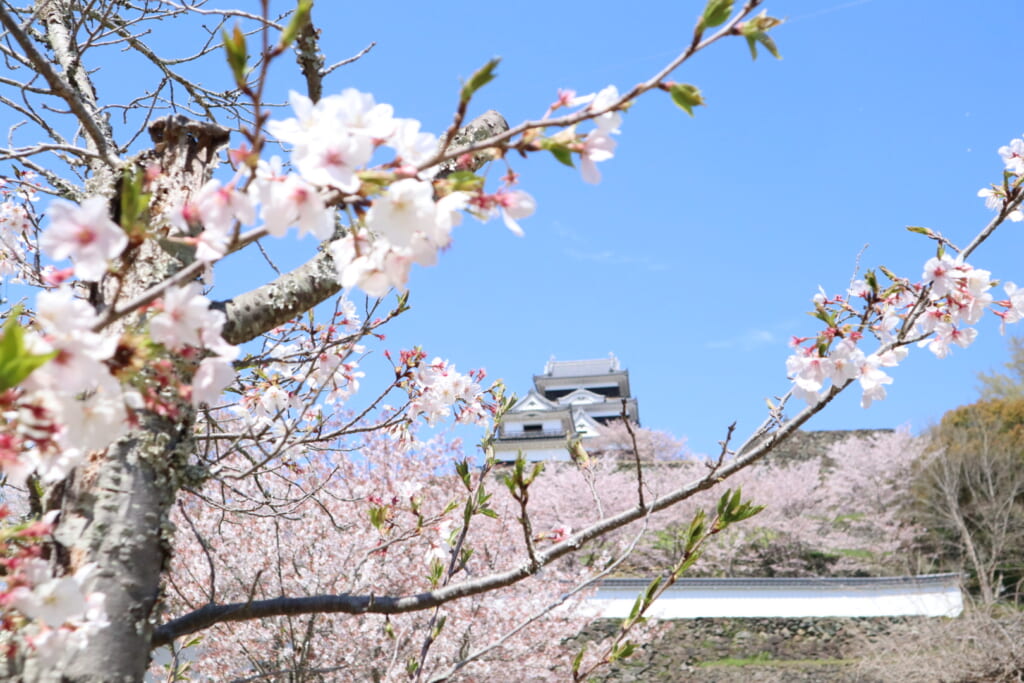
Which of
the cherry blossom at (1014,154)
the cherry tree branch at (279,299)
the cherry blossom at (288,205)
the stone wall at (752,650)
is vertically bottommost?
the stone wall at (752,650)

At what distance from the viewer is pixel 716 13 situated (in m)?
0.98

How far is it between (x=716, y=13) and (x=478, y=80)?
0.33 meters

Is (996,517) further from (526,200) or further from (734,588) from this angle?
(526,200)

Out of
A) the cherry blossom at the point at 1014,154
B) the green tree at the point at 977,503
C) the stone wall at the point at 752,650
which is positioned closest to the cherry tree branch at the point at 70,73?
the cherry blossom at the point at 1014,154

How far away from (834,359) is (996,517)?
1640 centimetres

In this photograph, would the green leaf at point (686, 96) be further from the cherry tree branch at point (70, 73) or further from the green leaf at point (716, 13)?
the cherry tree branch at point (70, 73)

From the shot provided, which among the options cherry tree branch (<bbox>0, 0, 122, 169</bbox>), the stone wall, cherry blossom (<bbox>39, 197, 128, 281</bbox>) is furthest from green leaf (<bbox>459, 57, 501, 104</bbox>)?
the stone wall

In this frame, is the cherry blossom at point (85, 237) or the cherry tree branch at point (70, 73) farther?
the cherry tree branch at point (70, 73)

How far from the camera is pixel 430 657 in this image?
6332 mm

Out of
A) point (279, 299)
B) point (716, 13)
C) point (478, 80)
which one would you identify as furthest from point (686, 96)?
point (279, 299)

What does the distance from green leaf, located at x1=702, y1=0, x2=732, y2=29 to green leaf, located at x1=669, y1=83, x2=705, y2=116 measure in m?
0.09

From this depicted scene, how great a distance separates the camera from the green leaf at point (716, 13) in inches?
37.9

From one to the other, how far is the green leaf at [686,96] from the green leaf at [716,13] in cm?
9

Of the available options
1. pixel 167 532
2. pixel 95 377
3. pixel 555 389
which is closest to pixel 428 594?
pixel 167 532
